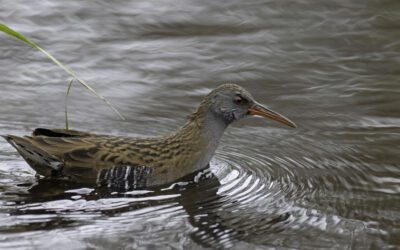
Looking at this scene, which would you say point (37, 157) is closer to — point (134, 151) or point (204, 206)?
point (134, 151)

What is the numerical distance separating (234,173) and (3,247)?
7.31 ft

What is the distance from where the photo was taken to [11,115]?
718 centimetres

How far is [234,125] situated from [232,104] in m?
1.11

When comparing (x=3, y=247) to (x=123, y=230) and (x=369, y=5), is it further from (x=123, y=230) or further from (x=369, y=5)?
(x=369, y=5)

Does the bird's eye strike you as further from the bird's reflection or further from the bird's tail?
the bird's tail

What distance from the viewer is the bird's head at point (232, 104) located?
249 inches

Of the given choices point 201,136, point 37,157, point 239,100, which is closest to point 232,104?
point 239,100

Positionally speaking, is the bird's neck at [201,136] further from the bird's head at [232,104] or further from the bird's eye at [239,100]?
the bird's eye at [239,100]

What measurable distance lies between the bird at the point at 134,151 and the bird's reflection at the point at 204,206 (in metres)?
0.10

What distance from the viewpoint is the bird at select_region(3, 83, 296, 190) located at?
18.9 feet

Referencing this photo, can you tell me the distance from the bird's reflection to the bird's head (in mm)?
541

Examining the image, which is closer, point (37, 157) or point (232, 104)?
point (37, 157)

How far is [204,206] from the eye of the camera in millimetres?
5418

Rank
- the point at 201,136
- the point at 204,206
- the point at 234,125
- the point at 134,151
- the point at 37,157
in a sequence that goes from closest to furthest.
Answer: the point at 204,206 < the point at 37,157 < the point at 134,151 < the point at 201,136 < the point at 234,125
